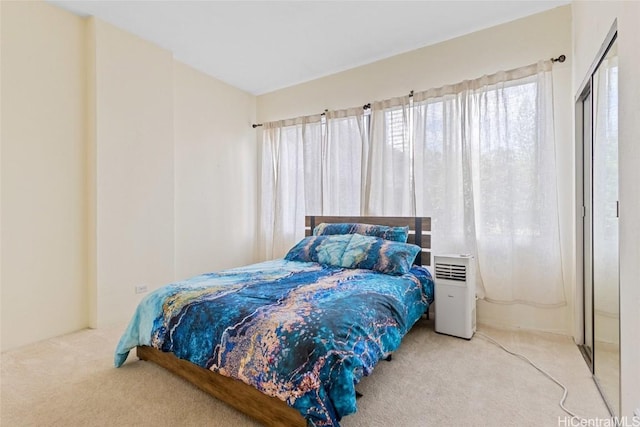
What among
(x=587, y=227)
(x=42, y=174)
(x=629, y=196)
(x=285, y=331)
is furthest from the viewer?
(x=42, y=174)

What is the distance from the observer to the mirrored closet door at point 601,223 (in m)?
1.64

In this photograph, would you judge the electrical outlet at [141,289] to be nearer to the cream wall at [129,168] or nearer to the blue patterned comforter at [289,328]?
the cream wall at [129,168]

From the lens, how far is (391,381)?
6.49ft

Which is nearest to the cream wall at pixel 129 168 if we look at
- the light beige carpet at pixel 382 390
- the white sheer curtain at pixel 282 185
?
the light beige carpet at pixel 382 390

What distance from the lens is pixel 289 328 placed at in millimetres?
1517

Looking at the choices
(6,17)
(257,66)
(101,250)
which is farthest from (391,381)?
(6,17)

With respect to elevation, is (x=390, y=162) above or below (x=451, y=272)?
above

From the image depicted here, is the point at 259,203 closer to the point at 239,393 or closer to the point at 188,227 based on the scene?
the point at 188,227

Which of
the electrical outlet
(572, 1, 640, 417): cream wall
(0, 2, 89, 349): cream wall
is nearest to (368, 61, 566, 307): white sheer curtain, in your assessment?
(572, 1, 640, 417): cream wall

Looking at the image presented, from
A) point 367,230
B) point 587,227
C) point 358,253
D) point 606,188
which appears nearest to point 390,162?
point 367,230

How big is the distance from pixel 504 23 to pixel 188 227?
3.98 m

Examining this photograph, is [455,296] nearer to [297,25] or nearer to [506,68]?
[506,68]

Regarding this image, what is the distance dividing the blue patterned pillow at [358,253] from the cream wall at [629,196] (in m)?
1.46

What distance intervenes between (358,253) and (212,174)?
7.69 feet
